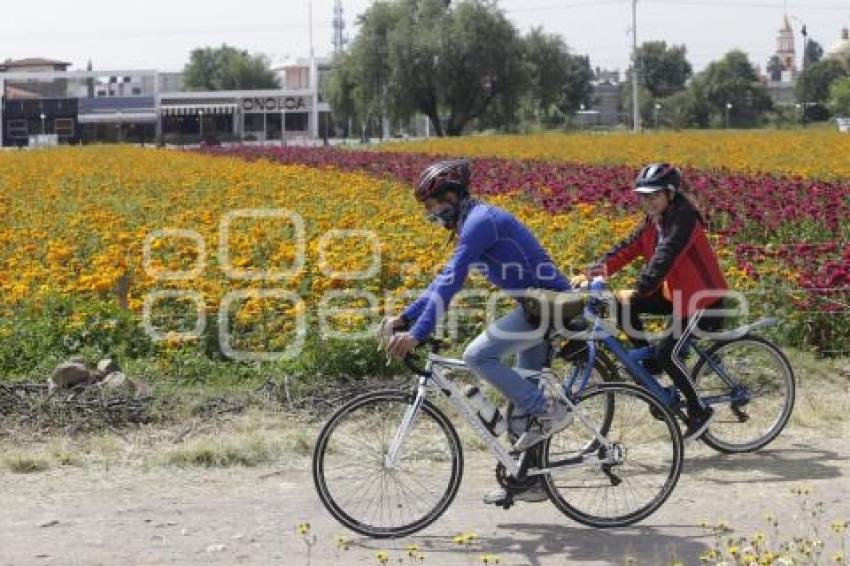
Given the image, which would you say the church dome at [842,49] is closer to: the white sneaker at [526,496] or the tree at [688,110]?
the tree at [688,110]

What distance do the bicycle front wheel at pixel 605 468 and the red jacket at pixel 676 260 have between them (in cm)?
83

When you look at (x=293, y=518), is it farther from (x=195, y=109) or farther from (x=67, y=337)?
(x=195, y=109)

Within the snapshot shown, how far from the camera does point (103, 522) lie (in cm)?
572

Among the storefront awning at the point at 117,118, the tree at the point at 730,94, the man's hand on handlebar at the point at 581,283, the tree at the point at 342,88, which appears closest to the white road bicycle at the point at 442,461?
the man's hand on handlebar at the point at 581,283

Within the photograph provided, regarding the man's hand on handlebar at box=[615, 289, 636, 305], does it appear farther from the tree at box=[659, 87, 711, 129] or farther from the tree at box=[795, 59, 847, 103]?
the tree at box=[795, 59, 847, 103]

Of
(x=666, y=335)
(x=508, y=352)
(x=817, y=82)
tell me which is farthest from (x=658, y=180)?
(x=817, y=82)

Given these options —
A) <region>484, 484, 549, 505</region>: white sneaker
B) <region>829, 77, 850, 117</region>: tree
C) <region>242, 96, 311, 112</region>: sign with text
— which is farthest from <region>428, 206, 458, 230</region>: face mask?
<region>829, 77, 850, 117</region>: tree

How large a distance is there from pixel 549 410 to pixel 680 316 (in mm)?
1351

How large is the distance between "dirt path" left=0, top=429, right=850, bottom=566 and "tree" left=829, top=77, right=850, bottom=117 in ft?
335

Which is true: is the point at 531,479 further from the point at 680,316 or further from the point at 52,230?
the point at 52,230

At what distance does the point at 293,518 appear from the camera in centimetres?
578

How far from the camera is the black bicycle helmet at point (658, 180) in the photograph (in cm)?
637

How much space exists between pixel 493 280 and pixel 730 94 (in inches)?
4692

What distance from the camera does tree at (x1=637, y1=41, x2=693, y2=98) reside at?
530ft
